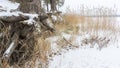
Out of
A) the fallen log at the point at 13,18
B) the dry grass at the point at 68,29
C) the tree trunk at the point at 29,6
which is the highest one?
the tree trunk at the point at 29,6

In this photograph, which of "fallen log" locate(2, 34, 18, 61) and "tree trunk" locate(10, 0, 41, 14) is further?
"tree trunk" locate(10, 0, 41, 14)

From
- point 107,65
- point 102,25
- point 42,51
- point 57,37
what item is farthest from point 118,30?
point 42,51

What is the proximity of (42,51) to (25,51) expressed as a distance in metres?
0.28

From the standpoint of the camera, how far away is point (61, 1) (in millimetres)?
16234

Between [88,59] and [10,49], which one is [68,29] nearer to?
[88,59]

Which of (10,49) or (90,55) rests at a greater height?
(10,49)

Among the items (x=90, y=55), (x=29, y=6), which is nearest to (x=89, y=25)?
(x=90, y=55)

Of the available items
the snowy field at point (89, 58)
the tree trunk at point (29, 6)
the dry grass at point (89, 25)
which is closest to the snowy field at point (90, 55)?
the snowy field at point (89, 58)

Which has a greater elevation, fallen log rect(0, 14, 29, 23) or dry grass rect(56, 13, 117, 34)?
fallen log rect(0, 14, 29, 23)

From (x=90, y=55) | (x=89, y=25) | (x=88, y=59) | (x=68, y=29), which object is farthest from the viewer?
(x=68, y=29)

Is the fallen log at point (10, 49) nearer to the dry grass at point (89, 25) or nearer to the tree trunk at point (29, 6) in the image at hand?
the tree trunk at point (29, 6)

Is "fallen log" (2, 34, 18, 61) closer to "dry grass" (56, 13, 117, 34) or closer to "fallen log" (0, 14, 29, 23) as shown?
"fallen log" (0, 14, 29, 23)

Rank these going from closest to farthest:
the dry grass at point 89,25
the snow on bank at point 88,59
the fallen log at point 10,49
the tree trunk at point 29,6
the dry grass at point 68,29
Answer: the fallen log at point 10,49, the dry grass at point 68,29, the snow on bank at point 88,59, the tree trunk at point 29,6, the dry grass at point 89,25

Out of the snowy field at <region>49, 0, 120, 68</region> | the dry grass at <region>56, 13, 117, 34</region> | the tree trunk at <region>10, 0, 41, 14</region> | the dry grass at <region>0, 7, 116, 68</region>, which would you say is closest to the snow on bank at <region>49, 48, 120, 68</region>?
the snowy field at <region>49, 0, 120, 68</region>
